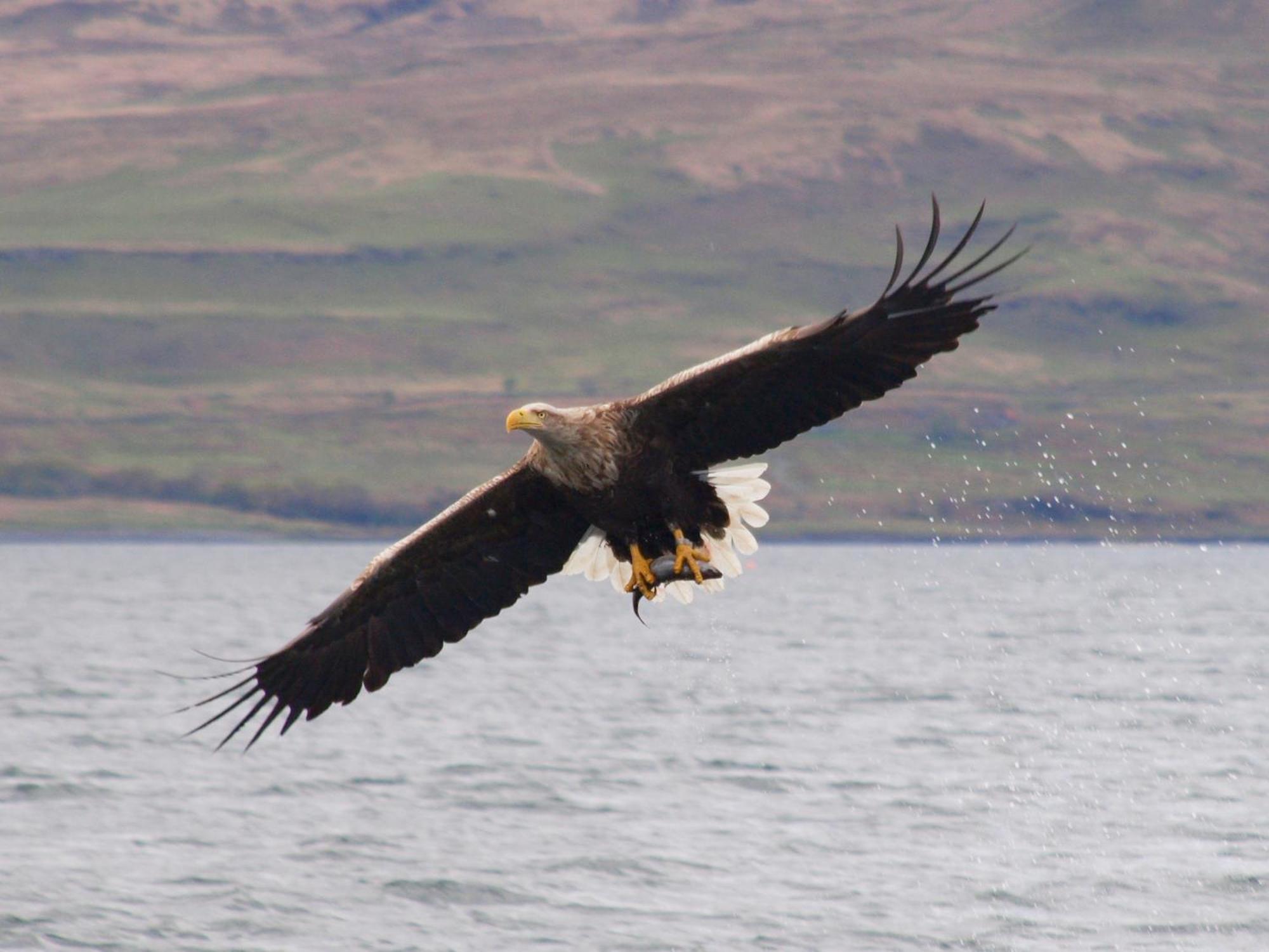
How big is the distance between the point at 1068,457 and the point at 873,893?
11528cm

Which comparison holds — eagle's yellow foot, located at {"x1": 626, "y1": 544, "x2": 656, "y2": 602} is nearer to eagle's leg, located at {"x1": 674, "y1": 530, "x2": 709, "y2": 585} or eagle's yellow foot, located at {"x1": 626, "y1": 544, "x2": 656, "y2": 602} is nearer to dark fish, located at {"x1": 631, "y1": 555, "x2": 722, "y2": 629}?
dark fish, located at {"x1": 631, "y1": 555, "x2": 722, "y2": 629}

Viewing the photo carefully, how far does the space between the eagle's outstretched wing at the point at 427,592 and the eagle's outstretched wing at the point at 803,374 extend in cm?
85

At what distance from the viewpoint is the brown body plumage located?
9547 millimetres

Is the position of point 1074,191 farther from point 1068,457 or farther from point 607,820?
point 607,820

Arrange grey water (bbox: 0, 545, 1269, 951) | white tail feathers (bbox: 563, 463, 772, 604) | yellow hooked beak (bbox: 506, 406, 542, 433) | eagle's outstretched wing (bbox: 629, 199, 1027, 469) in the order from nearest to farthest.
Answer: eagle's outstretched wing (bbox: 629, 199, 1027, 469) < yellow hooked beak (bbox: 506, 406, 542, 433) < white tail feathers (bbox: 563, 463, 772, 604) < grey water (bbox: 0, 545, 1269, 951)

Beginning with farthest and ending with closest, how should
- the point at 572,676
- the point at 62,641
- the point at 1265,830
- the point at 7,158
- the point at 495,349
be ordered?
the point at 7,158, the point at 495,349, the point at 62,641, the point at 572,676, the point at 1265,830

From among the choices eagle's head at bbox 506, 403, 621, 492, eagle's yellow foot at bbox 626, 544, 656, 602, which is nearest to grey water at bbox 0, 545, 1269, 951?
eagle's yellow foot at bbox 626, 544, 656, 602

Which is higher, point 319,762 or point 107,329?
point 319,762

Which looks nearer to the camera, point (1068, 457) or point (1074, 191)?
point (1068, 457)

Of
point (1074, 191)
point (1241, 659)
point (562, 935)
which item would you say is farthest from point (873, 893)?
point (1074, 191)

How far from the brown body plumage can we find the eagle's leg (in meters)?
0.02

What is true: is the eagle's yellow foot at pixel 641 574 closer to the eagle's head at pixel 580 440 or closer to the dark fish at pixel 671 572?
the dark fish at pixel 671 572

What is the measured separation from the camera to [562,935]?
40.7 ft

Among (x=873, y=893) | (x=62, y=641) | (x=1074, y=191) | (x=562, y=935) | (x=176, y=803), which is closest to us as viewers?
(x=562, y=935)
